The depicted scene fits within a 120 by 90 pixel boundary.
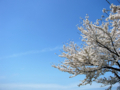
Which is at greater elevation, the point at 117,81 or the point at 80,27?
the point at 80,27

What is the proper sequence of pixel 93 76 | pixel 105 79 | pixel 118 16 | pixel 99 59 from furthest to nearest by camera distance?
pixel 105 79 → pixel 93 76 → pixel 99 59 → pixel 118 16

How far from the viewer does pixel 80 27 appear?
5.92 m

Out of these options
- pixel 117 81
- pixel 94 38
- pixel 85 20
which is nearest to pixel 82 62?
pixel 94 38

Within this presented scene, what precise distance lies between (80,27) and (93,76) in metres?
3.30

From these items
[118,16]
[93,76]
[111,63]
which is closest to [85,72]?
[93,76]

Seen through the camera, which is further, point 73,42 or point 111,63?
point 73,42

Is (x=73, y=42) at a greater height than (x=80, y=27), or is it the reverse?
(x=73, y=42)

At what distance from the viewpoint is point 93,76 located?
586 cm

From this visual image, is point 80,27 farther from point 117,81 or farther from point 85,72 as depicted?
point 117,81

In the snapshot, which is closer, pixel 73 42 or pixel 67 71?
pixel 67 71

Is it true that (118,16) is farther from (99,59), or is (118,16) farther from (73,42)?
(73,42)

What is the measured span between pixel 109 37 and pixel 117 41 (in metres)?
1.51

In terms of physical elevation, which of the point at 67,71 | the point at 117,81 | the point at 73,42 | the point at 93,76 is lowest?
the point at 117,81

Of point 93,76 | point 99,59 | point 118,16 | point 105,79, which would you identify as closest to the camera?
point 118,16
